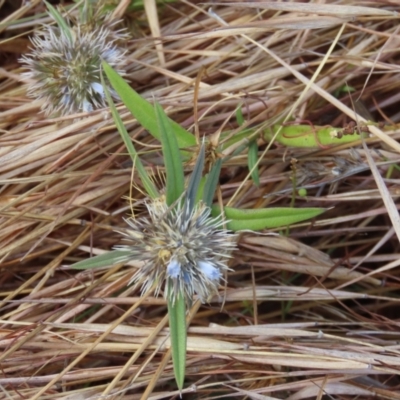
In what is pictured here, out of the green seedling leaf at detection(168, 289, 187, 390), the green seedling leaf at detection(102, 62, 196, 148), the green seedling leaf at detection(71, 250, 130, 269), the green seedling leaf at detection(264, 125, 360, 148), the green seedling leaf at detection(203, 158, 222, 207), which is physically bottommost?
the green seedling leaf at detection(168, 289, 187, 390)

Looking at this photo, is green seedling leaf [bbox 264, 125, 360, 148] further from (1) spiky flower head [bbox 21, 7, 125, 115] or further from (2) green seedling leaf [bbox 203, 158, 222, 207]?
(1) spiky flower head [bbox 21, 7, 125, 115]

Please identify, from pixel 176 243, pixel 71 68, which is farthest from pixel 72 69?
pixel 176 243

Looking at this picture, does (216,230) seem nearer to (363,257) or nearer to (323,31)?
(363,257)

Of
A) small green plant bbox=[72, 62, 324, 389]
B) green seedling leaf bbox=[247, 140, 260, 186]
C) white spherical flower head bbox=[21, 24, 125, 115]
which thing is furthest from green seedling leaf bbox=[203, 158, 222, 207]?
white spherical flower head bbox=[21, 24, 125, 115]

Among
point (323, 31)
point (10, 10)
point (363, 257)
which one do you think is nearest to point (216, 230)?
point (363, 257)

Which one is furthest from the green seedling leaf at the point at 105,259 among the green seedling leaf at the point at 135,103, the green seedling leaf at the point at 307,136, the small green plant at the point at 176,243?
the green seedling leaf at the point at 307,136

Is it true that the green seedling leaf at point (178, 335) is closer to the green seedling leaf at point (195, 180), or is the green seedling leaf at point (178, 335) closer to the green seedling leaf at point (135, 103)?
the green seedling leaf at point (195, 180)
